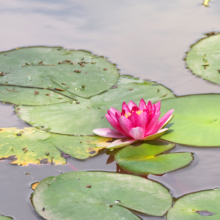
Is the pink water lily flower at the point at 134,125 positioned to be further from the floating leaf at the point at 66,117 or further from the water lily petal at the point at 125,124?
the floating leaf at the point at 66,117

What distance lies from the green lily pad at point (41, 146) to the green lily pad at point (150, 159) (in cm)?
20

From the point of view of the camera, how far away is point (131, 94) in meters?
2.74

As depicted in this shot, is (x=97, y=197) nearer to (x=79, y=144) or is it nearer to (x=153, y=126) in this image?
(x=79, y=144)

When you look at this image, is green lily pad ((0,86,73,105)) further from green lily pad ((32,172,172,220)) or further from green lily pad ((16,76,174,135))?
green lily pad ((32,172,172,220))

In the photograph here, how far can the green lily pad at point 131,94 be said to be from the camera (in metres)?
2.64

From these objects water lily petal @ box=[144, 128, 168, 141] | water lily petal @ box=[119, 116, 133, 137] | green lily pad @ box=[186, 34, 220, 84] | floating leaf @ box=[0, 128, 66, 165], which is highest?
green lily pad @ box=[186, 34, 220, 84]

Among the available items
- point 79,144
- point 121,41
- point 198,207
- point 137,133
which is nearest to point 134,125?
point 137,133

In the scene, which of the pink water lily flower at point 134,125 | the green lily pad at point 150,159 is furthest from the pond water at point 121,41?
the pink water lily flower at point 134,125

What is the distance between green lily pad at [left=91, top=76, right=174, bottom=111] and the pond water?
0.13 m

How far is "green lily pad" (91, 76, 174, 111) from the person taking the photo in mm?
2637

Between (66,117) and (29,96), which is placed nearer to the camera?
(66,117)

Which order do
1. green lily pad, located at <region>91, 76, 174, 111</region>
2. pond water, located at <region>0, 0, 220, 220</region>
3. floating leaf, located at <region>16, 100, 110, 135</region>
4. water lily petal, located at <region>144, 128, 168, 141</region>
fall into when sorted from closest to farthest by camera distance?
pond water, located at <region>0, 0, 220, 220</region> < water lily petal, located at <region>144, 128, 168, 141</region> < floating leaf, located at <region>16, 100, 110, 135</region> < green lily pad, located at <region>91, 76, 174, 111</region>

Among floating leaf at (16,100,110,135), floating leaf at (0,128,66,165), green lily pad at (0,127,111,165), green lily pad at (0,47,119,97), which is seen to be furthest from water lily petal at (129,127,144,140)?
green lily pad at (0,47,119,97)

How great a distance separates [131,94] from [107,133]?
2.16 feet
